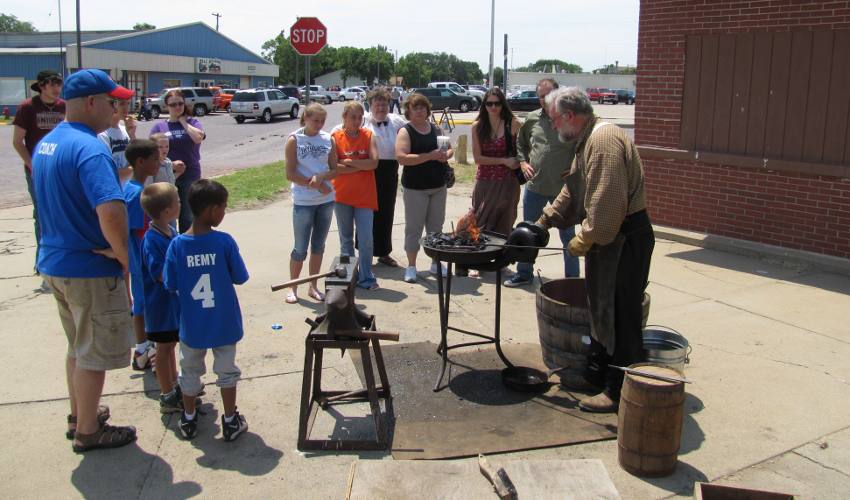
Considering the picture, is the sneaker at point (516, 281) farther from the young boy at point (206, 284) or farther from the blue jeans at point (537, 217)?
the young boy at point (206, 284)

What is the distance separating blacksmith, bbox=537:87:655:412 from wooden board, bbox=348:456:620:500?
955 millimetres

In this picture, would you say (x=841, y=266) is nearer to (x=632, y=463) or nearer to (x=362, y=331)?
(x=632, y=463)

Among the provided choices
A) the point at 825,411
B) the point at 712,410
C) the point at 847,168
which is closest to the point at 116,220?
the point at 712,410

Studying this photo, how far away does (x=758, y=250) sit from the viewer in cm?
797

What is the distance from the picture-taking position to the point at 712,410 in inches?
179

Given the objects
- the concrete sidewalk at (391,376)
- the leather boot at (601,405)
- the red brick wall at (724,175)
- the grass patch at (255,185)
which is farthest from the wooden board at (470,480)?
the grass patch at (255,185)

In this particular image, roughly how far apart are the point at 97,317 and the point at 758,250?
6744 millimetres

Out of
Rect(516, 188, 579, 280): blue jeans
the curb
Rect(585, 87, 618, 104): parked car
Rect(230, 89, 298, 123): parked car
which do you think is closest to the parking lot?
Rect(230, 89, 298, 123): parked car

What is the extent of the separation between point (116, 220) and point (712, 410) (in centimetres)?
359

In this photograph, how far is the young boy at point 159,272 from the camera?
13.7 ft

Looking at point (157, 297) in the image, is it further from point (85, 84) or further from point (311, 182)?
point (311, 182)

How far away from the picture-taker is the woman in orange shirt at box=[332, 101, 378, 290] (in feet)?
22.4

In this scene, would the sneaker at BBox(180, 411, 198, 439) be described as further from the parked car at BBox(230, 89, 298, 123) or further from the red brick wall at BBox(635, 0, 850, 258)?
the parked car at BBox(230, 89, 298, 123)

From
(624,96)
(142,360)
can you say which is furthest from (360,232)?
(624,96)
